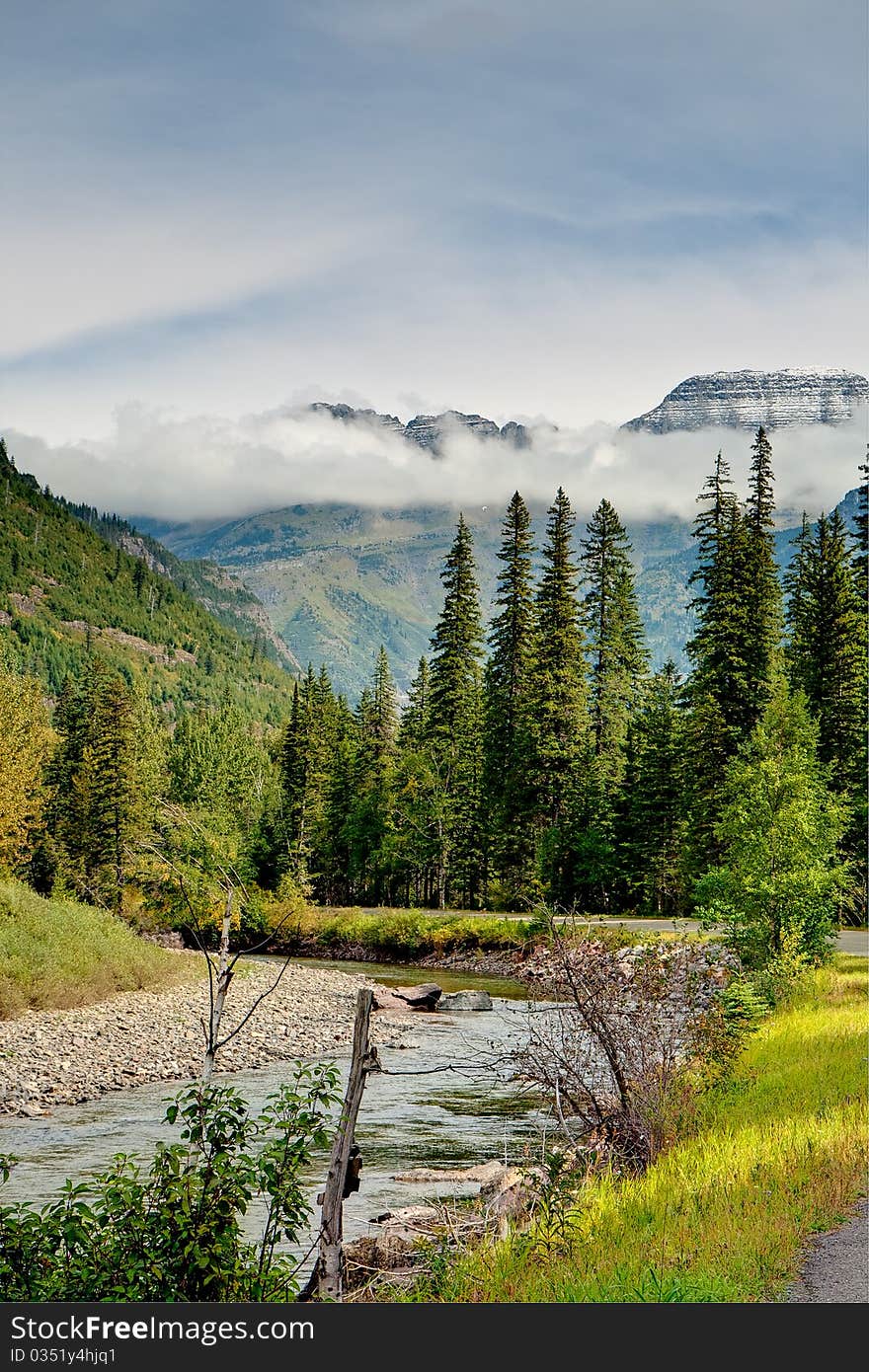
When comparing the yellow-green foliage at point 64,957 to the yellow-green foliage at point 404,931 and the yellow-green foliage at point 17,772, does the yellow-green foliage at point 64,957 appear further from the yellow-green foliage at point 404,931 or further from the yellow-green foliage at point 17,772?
the yellow-green foliage at point 17,772

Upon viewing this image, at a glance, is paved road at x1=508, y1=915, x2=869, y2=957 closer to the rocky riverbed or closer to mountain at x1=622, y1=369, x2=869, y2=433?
the rocky riverbed

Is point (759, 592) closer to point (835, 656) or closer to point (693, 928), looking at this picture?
point (835, 656)

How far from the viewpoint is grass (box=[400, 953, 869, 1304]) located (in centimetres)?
636

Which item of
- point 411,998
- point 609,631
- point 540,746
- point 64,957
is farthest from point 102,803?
point 411,998

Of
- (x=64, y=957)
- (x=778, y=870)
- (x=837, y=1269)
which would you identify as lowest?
(x=64, y=957)

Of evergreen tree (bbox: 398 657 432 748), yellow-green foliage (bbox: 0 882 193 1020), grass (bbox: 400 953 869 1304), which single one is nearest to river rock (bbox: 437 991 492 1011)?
yellow-green foliage (bbox: 0 882 193 1020)

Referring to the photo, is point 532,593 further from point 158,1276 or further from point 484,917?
point 158,1276

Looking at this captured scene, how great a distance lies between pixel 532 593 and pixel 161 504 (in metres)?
34.3

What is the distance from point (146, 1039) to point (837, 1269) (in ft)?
69.3

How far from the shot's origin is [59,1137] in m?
16.4

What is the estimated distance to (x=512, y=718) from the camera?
56312 millimetres

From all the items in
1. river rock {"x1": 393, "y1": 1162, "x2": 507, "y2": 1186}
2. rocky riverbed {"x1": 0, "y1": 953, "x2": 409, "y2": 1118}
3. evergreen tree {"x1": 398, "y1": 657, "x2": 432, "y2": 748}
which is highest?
evergreen tree {"x1": 398, "y1": 657, "x2": 432, "y2": 748}

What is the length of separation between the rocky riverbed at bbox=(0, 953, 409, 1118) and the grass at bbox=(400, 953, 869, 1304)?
32.2 ft

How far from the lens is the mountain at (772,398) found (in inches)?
→ 523
